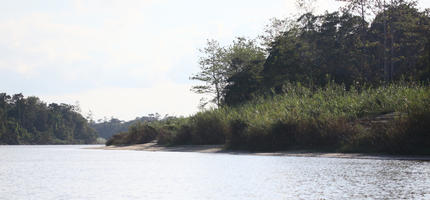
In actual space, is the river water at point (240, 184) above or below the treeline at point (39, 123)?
below

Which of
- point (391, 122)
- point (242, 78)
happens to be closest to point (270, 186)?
point (391, 122)

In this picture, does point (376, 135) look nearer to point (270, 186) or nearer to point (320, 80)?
point (270, 186)

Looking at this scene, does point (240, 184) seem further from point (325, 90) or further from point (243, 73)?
point (243, 73)

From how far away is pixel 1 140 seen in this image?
115 m

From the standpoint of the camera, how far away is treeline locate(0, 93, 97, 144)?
11987 centimetres

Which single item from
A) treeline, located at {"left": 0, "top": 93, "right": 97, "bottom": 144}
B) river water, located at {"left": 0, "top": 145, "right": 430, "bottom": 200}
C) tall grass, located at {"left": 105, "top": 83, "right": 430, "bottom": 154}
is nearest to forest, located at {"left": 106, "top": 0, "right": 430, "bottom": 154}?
tall grass, located at {"left": 105, "top": 83, "right": 430, "bottom": 154}

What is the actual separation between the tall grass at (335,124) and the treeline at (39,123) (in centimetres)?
9422

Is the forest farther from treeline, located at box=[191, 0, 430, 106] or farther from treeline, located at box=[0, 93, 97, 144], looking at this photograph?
treeline, located at box=[0, 93, 97, 144]

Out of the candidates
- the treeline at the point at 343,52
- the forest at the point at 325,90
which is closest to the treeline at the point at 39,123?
Answer: the forest at the point at 325,90

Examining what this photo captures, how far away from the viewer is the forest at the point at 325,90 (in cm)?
2289

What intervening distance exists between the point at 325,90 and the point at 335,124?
2169 centimetres

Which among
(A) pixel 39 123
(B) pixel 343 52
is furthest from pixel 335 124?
(A) pixel 39 123

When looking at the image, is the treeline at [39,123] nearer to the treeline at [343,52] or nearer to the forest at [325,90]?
the forest at [325,90]

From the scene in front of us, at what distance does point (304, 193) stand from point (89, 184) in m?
5.51
